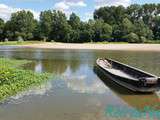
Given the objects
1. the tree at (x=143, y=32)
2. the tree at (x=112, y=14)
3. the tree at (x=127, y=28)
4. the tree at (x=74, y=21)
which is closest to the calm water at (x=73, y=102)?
the tree at (x=127, y=28)

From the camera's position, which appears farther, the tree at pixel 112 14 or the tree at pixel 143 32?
the tree at pixel 112 14

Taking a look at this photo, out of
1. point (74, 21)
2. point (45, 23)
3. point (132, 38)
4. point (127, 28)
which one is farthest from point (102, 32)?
point (45, 23)

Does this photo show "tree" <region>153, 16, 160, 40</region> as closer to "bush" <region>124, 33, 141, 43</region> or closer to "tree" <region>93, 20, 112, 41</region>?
"bush" <region>124, 33, 141, 43</region>

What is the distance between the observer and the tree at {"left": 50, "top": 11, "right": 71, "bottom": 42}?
98250mm

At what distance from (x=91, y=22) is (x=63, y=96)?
8569cm

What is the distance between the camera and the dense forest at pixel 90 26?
93.5 meters

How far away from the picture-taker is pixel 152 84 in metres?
14.2

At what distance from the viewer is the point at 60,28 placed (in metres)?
102

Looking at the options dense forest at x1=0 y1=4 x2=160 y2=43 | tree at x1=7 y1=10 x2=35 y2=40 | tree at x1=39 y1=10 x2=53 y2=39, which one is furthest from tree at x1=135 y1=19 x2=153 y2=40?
tree at x1=7 y1=10 x2=35 y2=40

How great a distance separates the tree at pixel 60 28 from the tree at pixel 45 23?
1.29 metres

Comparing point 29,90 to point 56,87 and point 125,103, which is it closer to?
point 56,87

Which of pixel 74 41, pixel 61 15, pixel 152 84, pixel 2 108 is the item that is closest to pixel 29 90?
pixel 2 108

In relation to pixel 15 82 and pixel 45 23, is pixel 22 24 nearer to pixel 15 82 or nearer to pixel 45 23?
Result: pixel 45 23

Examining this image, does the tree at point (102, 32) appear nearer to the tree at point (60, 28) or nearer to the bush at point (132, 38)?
the bush at point (132, 38)
